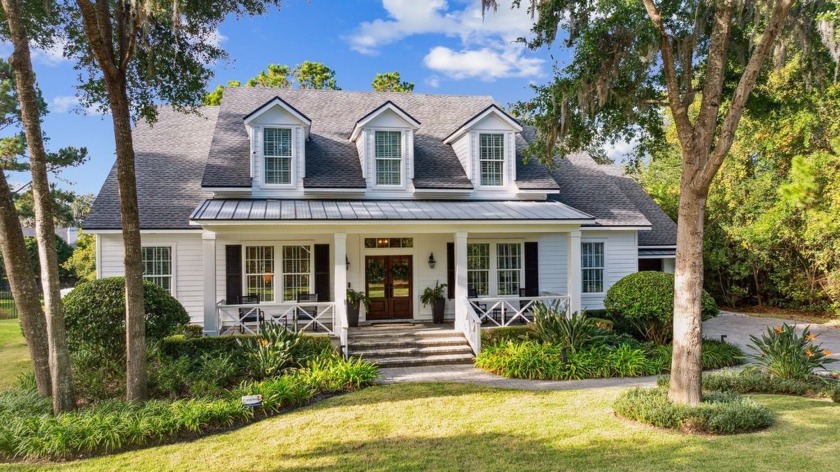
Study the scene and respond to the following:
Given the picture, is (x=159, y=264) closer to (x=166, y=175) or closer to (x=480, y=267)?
(x=166, y=175)

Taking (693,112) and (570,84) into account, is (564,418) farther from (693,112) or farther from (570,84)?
(693,112)

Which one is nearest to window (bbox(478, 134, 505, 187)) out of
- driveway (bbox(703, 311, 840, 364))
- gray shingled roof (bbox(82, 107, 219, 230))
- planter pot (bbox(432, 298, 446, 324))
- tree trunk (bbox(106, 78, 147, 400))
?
Answer: planter pot (bbox(432, 298, 446, 324))

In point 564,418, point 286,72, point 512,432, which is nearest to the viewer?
point 512,432

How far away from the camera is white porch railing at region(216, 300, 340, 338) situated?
→ 12.2 m

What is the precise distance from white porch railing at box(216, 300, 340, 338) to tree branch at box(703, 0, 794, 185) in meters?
8.13

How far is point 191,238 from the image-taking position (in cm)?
1417

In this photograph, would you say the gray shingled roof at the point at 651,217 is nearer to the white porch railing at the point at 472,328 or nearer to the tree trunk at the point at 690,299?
the white porch railing at the point at 472,328

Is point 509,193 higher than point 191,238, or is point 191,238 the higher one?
point 509,193

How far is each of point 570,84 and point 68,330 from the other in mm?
10628

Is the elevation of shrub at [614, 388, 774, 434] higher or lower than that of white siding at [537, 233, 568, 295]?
lower

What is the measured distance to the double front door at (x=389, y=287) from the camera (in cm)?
1513

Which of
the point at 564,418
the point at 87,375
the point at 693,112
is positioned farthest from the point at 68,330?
the point at 693,112

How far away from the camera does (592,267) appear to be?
16.2 m

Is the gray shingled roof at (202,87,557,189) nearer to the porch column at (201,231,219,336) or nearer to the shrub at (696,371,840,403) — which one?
the porch column at (201,231,219,336)
